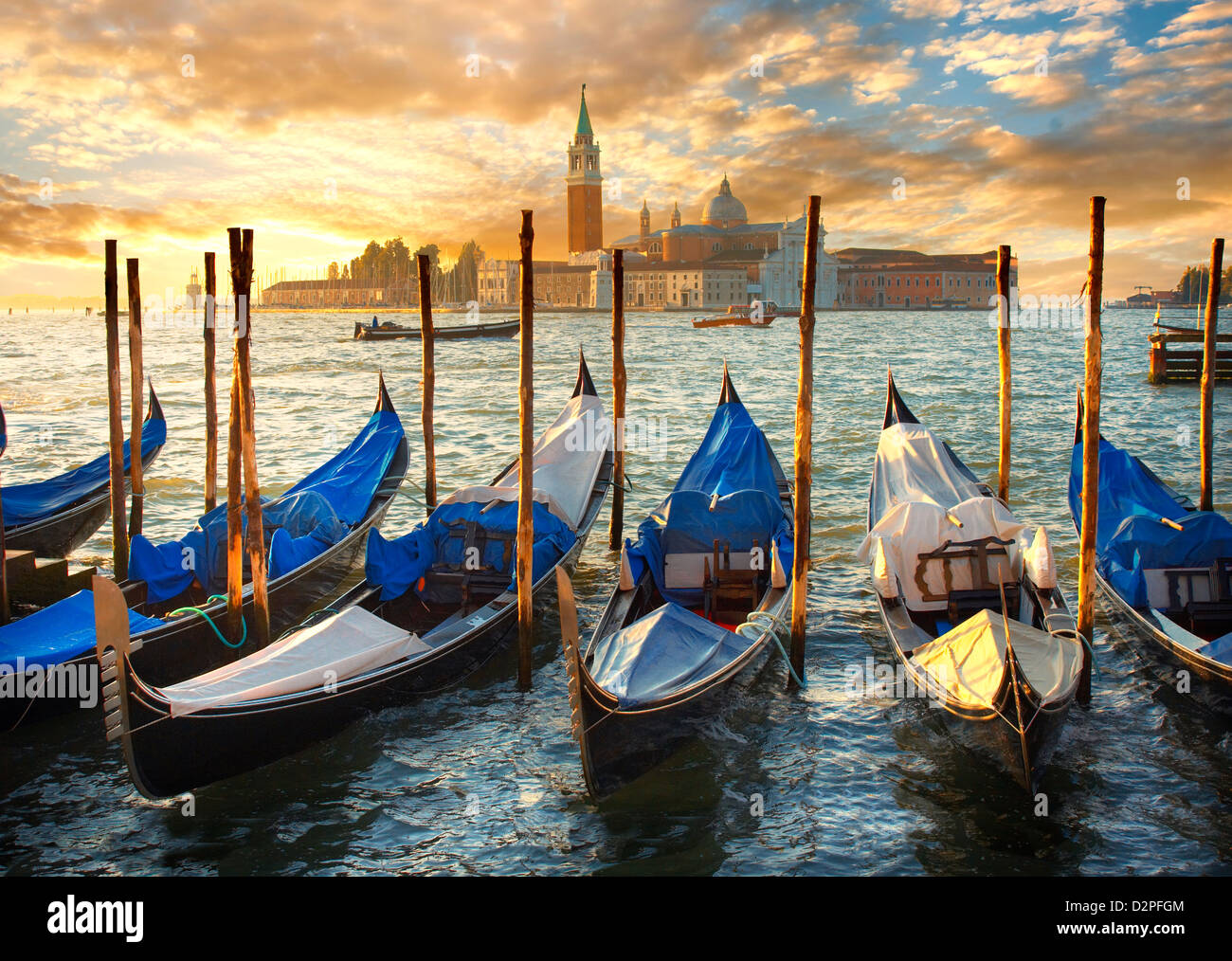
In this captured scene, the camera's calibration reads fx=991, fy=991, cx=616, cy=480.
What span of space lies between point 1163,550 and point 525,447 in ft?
10.9

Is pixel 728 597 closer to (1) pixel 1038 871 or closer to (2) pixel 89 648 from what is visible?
(1) pixel 1038 871

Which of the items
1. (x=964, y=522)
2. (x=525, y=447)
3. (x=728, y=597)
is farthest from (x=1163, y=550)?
(x=525, y=447)

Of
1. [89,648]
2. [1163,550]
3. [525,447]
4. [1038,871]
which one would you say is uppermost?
[525,447]

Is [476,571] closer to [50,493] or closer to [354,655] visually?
[354,655]

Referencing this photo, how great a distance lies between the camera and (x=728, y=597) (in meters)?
5.47

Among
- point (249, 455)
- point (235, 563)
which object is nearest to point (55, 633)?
point (235, 563)

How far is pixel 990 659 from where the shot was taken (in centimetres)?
407

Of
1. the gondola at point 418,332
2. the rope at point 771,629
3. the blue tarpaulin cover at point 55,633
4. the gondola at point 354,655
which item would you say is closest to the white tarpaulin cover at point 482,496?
the gondola at point 354,655

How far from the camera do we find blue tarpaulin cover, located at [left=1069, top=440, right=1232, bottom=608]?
503cm
